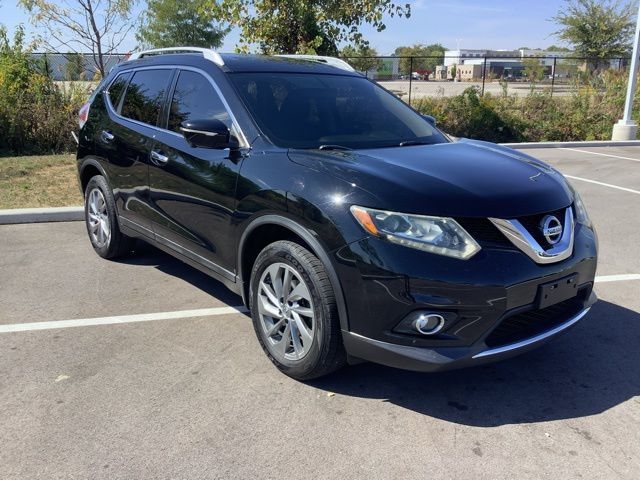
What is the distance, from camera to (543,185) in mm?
3447

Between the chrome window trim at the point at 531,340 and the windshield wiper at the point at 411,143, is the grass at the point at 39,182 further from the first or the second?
the chrome window trim at the point at 531,340

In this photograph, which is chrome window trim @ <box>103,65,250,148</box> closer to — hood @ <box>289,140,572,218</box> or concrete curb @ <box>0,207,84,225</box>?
hood @ <box>289,140,572,218</box>

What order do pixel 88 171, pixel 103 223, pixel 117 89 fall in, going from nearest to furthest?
pixel 117 89 < pixel 103 223 < pixel 88 171

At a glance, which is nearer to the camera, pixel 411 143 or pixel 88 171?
pixel 411 143

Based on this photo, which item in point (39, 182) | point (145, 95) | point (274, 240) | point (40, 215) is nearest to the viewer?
point (274, 240)

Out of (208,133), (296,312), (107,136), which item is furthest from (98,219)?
(296,312)

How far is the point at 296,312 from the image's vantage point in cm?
341

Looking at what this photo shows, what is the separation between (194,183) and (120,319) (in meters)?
1.20

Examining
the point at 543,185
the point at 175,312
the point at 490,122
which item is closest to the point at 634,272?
the point at 543,185

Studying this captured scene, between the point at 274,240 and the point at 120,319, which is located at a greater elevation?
the point at 274,240

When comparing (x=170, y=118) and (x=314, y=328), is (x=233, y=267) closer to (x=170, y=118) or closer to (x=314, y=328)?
(x=314, y=328)

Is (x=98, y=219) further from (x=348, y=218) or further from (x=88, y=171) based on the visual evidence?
(x=348, y=218)

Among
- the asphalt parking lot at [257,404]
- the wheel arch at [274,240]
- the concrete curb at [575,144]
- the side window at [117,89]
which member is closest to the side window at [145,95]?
the side window at [117,89]

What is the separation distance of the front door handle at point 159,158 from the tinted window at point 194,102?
21 cm
